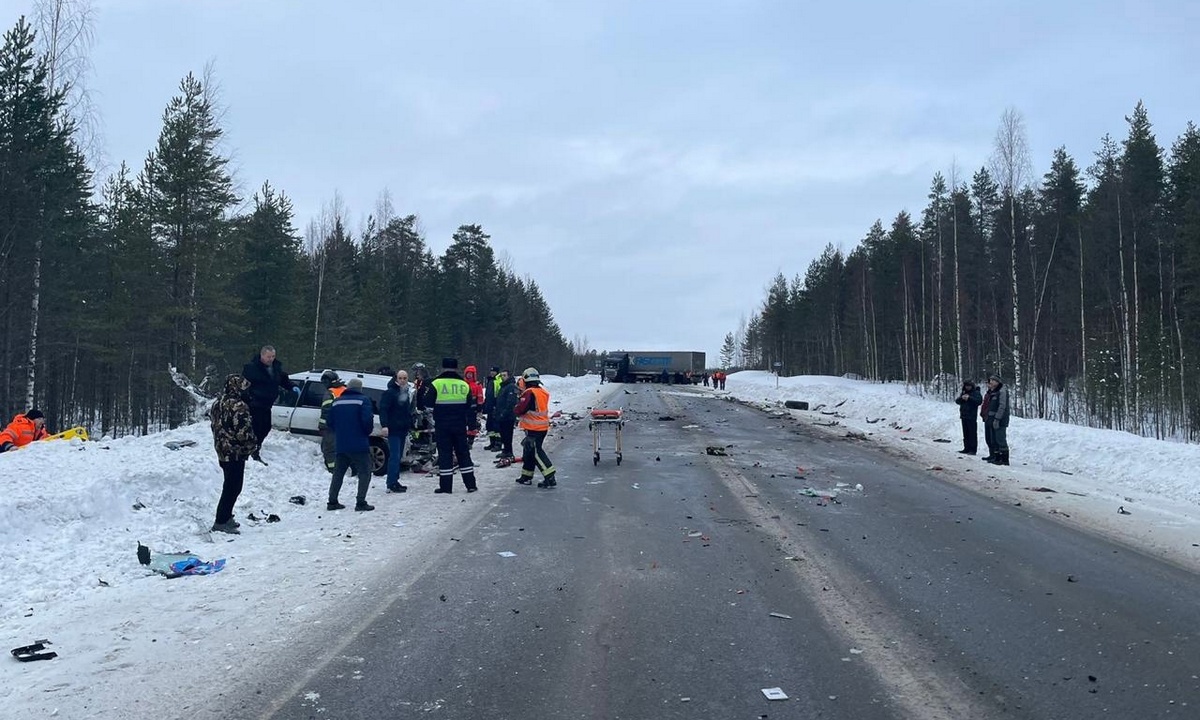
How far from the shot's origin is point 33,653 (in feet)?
17.7

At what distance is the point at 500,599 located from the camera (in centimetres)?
685

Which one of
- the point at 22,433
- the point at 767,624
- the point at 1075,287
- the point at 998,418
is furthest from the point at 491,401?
the point at 1075,287

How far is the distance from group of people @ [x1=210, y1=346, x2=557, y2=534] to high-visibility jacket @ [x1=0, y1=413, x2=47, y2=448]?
5.77 m

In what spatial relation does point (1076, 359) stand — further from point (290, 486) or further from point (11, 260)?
point (11, 260)

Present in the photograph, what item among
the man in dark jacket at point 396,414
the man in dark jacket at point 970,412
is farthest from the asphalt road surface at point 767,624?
the man in dark jacket at point 970,412

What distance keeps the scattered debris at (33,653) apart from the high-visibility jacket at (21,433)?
12.1 metres

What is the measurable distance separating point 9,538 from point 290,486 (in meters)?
4.84

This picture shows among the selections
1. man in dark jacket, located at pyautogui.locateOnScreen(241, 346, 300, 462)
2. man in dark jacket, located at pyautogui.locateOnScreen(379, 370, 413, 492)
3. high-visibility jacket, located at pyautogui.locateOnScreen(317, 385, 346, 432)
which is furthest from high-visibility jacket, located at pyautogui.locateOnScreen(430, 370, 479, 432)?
man in dark jacket, located at pyautogui.locateOnScreen(241, 346, 300, 462)

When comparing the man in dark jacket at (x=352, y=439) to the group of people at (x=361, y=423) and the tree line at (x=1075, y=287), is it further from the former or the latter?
the tree line at (x=1075, y=287)

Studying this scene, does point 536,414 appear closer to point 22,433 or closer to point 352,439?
point 352,439

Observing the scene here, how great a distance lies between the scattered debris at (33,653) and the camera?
5.36m

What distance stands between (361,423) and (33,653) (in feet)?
20.7

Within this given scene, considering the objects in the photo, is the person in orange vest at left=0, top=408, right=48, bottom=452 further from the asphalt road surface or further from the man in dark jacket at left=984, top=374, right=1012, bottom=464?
the man in dark jacket at left=984, top=374, right=1012, bottom=464

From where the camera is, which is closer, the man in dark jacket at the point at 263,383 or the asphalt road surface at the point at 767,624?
the asphalt road surface at the point at 767,624
